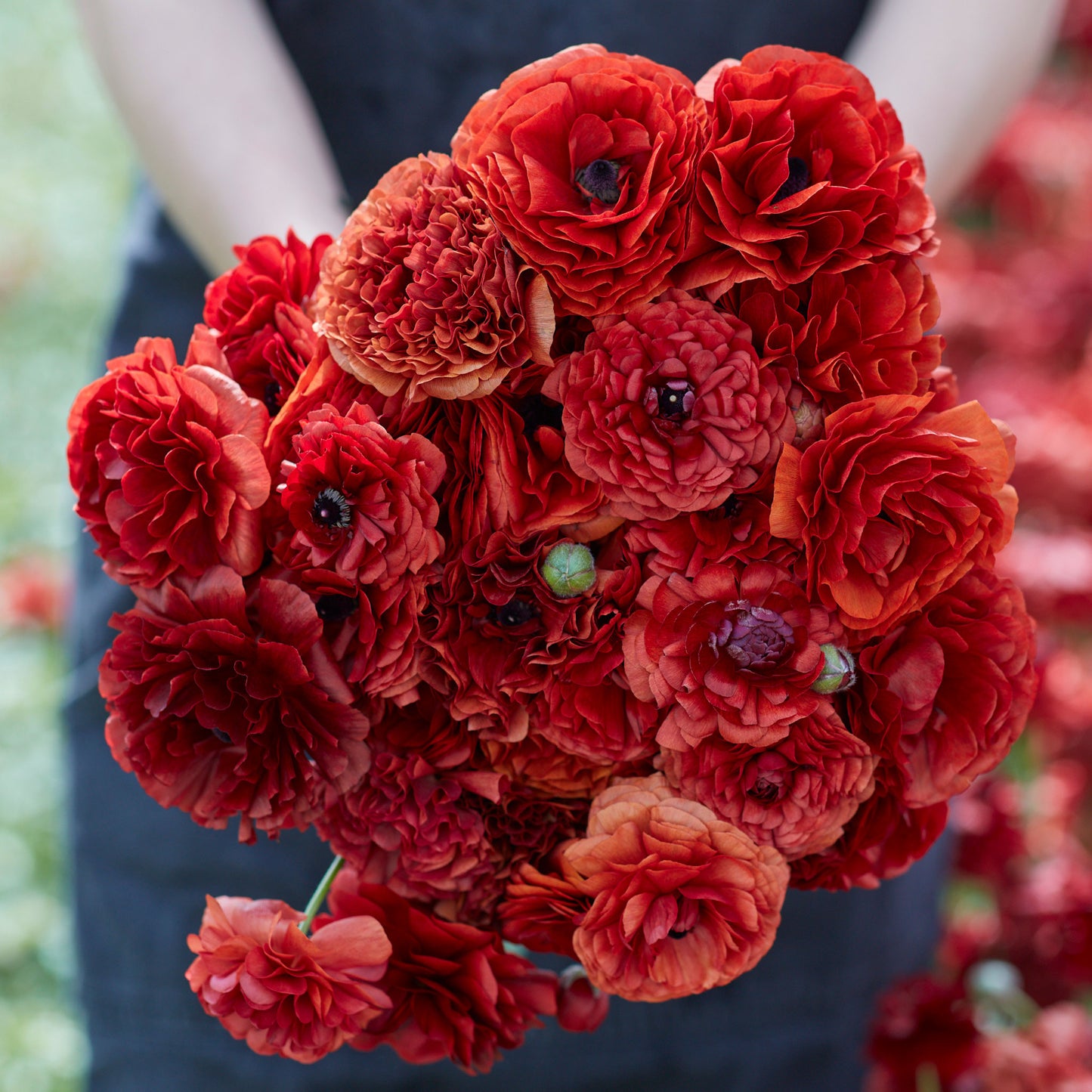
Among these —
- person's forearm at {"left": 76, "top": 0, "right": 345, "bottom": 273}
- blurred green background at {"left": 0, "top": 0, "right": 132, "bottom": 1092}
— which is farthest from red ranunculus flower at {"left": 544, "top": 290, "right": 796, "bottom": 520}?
blurred green background at {"left": 0, "top": 0, "right": 132, "bottom": 1092}

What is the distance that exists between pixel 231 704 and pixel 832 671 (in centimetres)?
26

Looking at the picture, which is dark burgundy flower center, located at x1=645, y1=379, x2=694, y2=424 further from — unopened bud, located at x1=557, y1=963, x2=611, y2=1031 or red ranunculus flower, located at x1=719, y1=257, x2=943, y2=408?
unopened bud, located at x1=557, y1=963, x2=611, y2=1031

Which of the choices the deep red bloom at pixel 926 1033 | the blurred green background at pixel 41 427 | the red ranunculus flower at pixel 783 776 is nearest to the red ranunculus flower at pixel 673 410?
the red ranunculus flower at pixel 783 776

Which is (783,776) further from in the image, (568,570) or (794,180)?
(794,180)

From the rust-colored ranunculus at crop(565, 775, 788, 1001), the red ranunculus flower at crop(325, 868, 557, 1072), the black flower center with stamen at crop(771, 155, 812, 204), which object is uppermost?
the black flower center with stamen at crop(771, 155, 812, 204)

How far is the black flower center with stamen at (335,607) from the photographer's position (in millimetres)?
512

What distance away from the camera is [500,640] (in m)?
0.52

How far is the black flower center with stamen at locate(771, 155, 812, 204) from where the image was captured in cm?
49

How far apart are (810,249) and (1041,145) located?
2.86m

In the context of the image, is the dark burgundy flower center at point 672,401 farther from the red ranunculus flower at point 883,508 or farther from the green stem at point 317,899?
the green stem at point 317,899

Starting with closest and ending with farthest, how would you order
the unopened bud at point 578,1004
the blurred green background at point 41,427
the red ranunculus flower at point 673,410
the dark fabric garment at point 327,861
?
the red ranunculus flower at point 673,410 → the unopened bud at point 578,1004 → the dark fabric garment at point 327,861 → the blurred green background at point 41,427

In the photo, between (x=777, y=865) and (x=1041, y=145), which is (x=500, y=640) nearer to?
(x=777, y=865)

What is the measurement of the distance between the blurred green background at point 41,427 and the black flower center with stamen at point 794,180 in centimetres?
85

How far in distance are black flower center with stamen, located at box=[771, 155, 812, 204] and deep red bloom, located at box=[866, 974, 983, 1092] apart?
0.73 m
